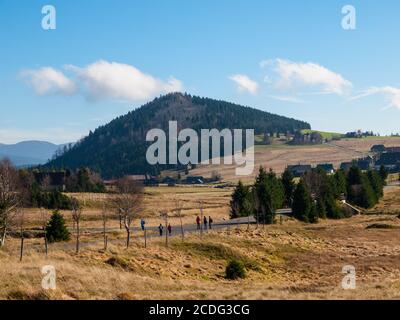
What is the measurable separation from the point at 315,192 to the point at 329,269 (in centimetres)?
4185

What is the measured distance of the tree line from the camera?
6319cm

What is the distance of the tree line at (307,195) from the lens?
63188 millimetres

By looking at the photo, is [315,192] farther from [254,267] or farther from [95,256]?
[95,256]

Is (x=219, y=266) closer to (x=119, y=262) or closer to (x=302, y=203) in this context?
(x=119, y=262)

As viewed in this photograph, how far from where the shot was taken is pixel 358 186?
8788 centimetres

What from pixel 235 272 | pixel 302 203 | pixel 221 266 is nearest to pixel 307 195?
pixel 302 203

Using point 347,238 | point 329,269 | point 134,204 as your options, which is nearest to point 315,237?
point 347,238

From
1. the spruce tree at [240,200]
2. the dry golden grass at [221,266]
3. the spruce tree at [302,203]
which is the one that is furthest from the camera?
the spruce tree at [302,203]

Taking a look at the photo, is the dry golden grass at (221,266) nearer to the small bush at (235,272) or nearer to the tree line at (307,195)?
the small bush at (235,272)

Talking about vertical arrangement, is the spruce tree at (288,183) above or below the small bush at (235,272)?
above

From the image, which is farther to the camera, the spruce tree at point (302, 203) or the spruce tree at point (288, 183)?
the spruce tree at point (288, 183)

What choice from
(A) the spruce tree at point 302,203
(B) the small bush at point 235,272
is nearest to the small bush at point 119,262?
(B) the small bush at point 235,272

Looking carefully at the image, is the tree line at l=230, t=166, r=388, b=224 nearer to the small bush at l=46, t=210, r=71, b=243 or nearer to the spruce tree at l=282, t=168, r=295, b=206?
the spruce tree at l=282, t=168, r=295, b=206
